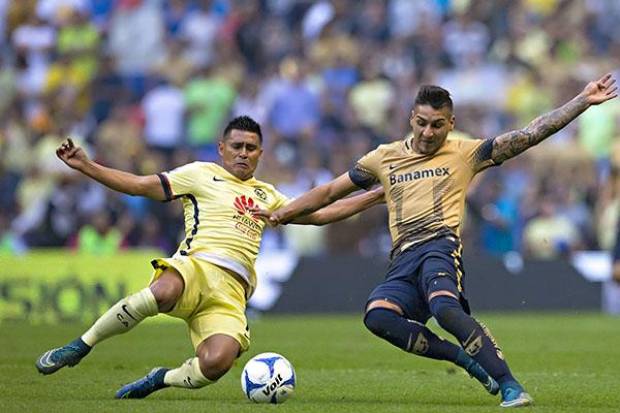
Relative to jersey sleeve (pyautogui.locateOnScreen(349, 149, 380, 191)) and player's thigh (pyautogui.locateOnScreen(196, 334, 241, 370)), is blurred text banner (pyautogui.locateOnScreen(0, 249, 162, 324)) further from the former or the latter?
jersey sleeve (pyautogui.locateOnScreen(349, 149, 380, 191))

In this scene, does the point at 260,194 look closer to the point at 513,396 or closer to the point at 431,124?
the point at 431,124

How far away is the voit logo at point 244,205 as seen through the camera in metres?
11.0

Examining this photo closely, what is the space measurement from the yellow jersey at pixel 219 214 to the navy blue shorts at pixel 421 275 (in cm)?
114

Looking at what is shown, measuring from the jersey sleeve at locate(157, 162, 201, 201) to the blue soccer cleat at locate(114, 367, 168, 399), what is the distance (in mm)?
1303

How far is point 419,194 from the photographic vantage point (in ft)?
34.1

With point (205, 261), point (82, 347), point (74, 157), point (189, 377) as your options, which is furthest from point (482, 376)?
point (74, 157)

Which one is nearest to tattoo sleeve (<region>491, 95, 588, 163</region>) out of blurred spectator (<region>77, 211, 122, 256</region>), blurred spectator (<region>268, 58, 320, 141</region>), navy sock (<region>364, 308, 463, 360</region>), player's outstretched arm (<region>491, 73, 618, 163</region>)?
player's outstretched arm (<region>491, 73, 618, 163</region>)

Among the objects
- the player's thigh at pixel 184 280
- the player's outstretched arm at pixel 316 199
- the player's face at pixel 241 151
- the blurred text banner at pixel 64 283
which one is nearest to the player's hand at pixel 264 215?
the player's outstretched arm at pixel 316 199

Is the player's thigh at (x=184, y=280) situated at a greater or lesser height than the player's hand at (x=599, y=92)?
lesser

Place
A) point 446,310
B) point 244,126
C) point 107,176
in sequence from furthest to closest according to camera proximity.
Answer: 1. point 244,126
2. point 107,176
3. point 446,310

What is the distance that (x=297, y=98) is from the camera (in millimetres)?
24500

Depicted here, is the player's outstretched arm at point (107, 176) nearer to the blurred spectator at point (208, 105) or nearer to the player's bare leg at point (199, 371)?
the player's bare leg at point (199, 371)

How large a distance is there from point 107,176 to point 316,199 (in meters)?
1.51

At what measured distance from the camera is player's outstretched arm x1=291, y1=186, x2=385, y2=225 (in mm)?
10930
